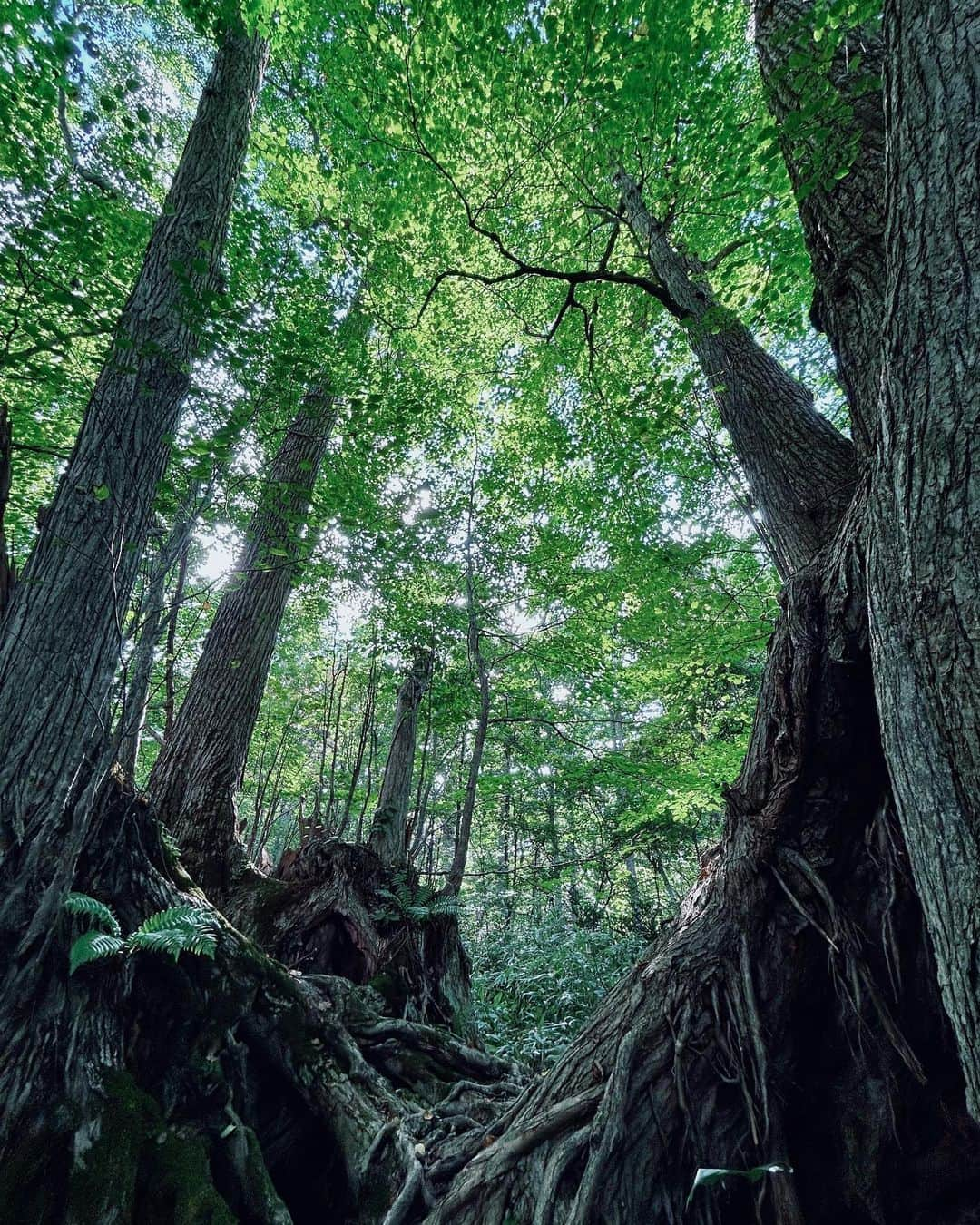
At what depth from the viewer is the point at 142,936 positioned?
232 cm

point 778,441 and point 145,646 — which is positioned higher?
point 778,441

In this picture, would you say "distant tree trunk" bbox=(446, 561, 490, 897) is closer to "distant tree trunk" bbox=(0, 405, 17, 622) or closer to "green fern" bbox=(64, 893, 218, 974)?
"green fern" bbox=(64, 893, 218, 974)

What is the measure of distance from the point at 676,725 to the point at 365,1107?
9968 mm

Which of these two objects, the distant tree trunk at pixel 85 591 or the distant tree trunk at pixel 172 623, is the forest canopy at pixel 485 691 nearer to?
the distant tree trunk at pixel 85 591

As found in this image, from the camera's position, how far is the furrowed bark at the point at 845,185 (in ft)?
8.00

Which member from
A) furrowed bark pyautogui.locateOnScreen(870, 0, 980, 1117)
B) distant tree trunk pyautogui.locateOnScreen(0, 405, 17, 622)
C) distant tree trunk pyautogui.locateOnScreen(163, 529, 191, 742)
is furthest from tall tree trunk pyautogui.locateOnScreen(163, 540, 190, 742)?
furrowed bark pyautogui.locateOnScreen(870, 0, 980, 1117)

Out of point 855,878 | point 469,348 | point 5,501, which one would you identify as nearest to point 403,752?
point 5,501

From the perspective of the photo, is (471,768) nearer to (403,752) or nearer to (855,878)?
(403,752)

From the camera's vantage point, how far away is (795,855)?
228cm

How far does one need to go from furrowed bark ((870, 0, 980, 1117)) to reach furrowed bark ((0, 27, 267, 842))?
3.22 m

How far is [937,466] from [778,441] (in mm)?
2452

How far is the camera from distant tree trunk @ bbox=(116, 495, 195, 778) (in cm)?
270

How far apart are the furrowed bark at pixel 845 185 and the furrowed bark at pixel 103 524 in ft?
10.6

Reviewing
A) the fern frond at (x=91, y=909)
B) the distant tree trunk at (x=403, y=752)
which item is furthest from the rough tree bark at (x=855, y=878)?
the distant tree trunk at (x=403, y=752)
